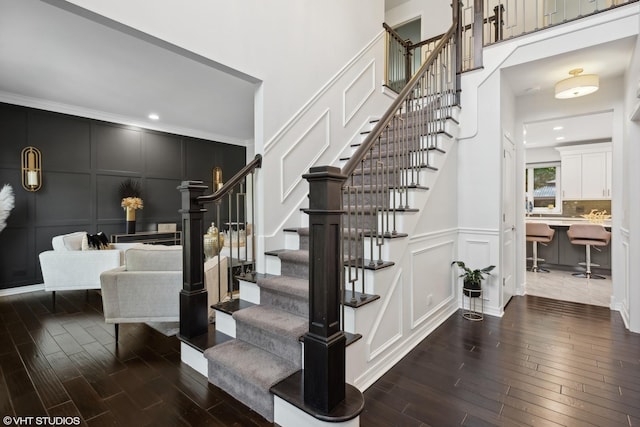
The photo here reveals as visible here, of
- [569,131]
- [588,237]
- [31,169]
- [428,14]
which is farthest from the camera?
[428,14]

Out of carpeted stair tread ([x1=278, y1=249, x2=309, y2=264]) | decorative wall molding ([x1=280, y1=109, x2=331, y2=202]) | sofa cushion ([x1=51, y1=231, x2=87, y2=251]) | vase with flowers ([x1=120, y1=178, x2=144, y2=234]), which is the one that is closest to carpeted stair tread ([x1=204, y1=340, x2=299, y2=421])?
carpeted stair tread ([x1=278, y1=249, x2=309, y2=264])

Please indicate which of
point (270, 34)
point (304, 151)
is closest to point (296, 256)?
point (304, 151)

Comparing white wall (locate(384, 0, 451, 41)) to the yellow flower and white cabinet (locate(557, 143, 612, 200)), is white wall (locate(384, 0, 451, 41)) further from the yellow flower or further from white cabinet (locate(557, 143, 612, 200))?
the yellow flower

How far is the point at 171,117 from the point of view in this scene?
573 centimetres

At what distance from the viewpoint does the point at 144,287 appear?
2.82m

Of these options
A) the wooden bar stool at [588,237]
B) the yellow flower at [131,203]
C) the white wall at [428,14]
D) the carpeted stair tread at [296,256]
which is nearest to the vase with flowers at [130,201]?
the yellow flower at [131,203]

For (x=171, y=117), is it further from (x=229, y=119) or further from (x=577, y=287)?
(x=577, y=287)

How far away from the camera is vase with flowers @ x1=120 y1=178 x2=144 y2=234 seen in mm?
5559

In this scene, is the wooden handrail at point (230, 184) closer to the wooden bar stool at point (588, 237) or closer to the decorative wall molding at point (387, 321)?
the decorative wall molding at point (387, 321)

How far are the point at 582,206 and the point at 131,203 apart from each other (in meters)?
9.62

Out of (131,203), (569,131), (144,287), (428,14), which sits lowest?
(144,287)

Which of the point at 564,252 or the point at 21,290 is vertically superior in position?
the point at 564,252

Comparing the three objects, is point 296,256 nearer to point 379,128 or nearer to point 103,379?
point 379,128

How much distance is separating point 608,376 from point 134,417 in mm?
3259
